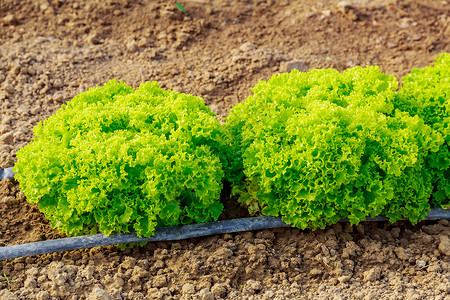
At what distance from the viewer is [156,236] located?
14.6 ft

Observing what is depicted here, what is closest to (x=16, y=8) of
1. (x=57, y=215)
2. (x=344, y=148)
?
(x=57, y=215)

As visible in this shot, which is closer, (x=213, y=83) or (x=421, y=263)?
(x=421, y=263)

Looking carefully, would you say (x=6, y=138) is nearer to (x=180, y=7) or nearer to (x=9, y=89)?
(x=9, y=89)

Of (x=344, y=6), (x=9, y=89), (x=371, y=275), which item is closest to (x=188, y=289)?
(x=371, y=275)

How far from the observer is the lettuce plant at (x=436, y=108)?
4812 millimetres

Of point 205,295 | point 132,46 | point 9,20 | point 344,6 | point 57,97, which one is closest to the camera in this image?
point 205,295

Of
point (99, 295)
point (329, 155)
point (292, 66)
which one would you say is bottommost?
point (99, 295)

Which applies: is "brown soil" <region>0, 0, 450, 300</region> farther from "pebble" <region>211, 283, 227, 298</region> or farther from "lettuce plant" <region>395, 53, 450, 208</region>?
"lettuce plant" <region>395, 53, 450, 208</region>

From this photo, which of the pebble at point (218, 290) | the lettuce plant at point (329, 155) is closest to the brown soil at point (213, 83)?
the pebble at point (218, 290)

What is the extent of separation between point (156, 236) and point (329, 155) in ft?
5.25

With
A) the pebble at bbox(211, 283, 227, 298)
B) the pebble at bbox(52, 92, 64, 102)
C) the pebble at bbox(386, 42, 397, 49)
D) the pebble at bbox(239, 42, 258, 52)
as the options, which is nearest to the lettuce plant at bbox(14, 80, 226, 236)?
the pebble at bbox(211, 283, 227, 298)

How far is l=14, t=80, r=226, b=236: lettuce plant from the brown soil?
390mm

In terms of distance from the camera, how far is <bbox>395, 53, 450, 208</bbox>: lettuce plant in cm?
481

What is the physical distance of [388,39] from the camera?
7496 millimetres
